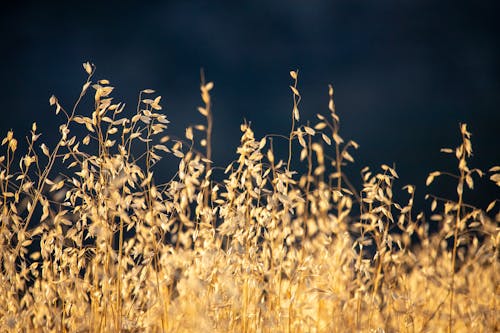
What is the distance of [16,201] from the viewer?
2.69m

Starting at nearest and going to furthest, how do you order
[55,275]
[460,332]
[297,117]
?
[297,117] < [55,275] < [460,332]

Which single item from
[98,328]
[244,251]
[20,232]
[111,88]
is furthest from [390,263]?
[20,232]

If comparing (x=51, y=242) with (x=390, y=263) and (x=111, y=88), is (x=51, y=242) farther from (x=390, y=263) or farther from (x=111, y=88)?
(x=390, y=263)

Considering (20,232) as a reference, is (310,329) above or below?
below

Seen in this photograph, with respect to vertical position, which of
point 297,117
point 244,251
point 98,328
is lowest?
point 98,328

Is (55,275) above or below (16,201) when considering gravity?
below

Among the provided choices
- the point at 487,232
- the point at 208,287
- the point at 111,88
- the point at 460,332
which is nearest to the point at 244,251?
the point at 208,287

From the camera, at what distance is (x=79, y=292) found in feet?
8.43

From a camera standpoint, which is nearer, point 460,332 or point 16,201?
point 16,201

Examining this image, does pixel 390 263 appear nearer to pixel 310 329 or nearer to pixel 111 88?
pixel 310 329

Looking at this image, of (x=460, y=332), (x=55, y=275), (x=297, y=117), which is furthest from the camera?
(x=460, y=332)

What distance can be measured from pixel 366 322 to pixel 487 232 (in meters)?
0.76

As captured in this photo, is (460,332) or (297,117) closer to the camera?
(297,117)

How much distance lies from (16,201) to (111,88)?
802mm
